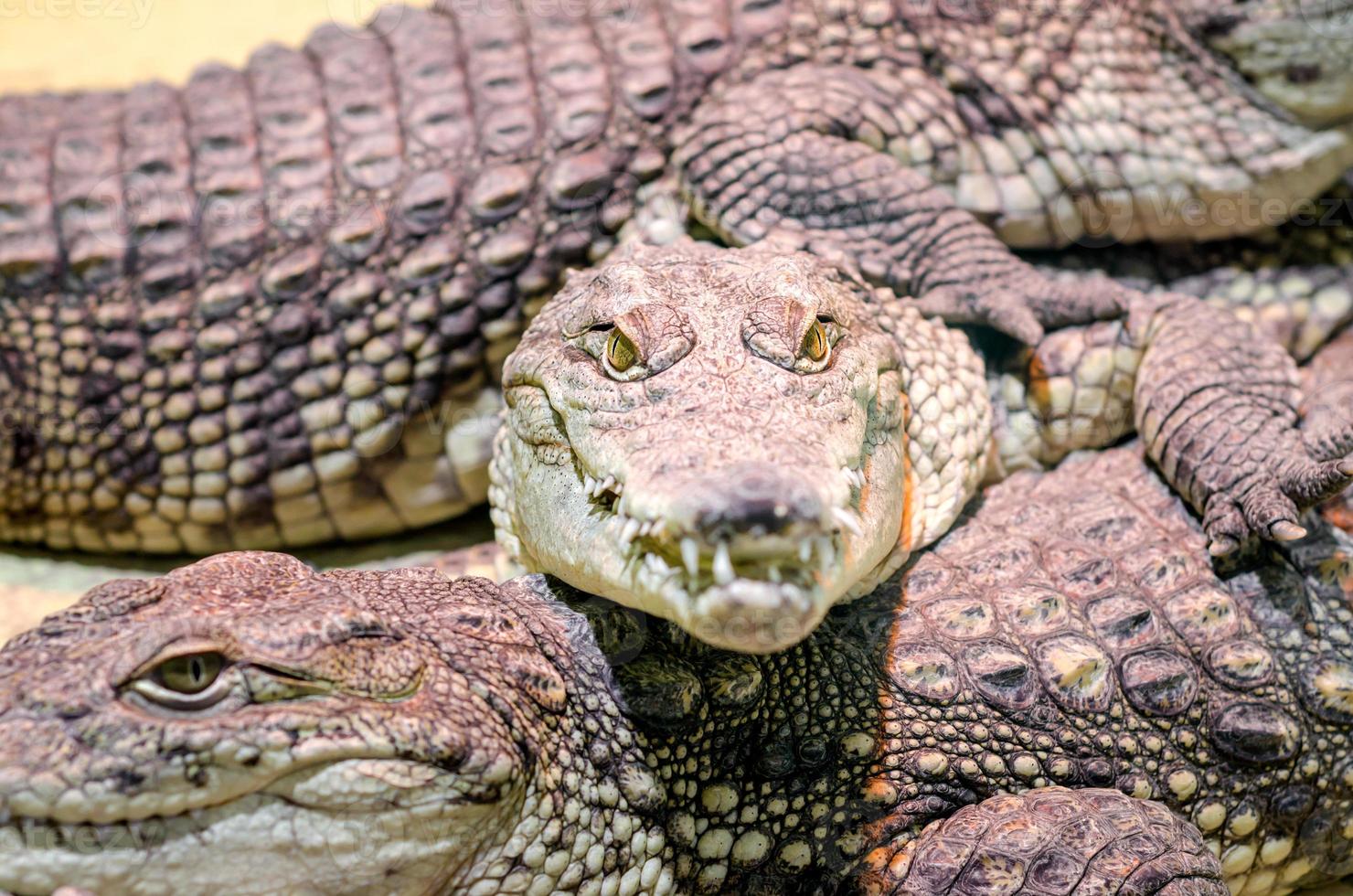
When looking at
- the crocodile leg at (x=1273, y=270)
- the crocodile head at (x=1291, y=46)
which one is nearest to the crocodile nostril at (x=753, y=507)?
the crocodile leg at (x=1273, y=270)

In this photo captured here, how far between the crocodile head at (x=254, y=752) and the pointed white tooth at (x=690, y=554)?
1.57 ft

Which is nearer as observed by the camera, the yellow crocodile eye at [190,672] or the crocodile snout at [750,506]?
the crocodile snout at [750,506]

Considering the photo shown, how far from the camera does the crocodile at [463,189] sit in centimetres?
357

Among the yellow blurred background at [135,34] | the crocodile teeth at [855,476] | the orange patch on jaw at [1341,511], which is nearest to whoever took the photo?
the crocodile teeth at [855,476]

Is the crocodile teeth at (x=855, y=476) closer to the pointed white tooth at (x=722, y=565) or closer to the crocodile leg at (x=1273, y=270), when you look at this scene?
the pointed white tooth at (x=722, y=565)

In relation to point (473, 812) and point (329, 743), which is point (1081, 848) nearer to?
point (473, 812)

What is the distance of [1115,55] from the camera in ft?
12.6

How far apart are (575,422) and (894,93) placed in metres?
1.98

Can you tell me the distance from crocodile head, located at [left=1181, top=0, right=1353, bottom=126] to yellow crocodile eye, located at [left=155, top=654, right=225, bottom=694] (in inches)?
129

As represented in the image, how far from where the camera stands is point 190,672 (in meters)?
1.94

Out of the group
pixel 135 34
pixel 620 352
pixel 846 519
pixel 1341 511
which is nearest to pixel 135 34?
pixel 135 34

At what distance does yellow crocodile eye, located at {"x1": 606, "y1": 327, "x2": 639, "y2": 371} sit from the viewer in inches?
87.6

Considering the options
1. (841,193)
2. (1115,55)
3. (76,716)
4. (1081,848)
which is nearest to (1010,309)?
(841,193)

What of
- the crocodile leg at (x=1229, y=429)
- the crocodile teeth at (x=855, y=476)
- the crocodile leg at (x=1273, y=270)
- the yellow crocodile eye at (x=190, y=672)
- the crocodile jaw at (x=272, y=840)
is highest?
the crocodile teeth at (x=855, y=476)
